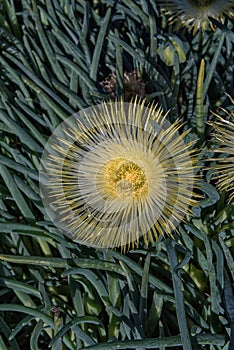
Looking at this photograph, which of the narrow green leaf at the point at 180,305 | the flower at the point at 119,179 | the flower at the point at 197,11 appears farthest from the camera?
the flower at the point at 197,11

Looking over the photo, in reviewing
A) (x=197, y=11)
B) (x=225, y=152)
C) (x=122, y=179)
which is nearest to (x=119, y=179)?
Result: (x=122, y=179)

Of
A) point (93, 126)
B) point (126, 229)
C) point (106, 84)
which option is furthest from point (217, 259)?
point (106, 84)

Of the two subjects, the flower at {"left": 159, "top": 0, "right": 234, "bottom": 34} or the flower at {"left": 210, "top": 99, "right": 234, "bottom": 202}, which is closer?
the flower at {"left": 210, "top": 99, "right": 234, "bottom": 202}

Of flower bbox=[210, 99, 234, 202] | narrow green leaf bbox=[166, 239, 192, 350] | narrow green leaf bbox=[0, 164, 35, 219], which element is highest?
narrow green leaf bbox=[0, 164, 35, 219]

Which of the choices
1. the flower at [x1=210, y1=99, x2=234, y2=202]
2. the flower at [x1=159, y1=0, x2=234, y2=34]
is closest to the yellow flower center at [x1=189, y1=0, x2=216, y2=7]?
the flower at [x1=159, y1=0, x2=234, y2=34]

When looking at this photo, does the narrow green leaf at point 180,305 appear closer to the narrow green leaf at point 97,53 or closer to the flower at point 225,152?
the flower at point 225,152

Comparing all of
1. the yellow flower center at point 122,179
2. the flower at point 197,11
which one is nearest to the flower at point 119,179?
the yellow flower center at point 122,179

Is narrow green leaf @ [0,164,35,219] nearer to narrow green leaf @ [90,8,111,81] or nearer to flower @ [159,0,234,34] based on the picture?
narrow green leaf @ [90,8,111,81]

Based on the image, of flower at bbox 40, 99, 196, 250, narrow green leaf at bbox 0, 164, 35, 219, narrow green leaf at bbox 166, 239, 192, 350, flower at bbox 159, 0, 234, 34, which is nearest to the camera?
narrow green leaf at bbox 166, 239, 192, 350
